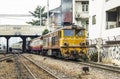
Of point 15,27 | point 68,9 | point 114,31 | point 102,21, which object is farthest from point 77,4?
point 114,31

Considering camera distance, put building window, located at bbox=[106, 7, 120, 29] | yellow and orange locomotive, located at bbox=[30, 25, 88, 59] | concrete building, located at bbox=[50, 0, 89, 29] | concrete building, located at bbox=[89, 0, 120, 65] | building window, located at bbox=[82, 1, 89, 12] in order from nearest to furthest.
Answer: yellow and orange locomotive, located at bbox=[30, 25, 88, 59]
concrete building, located at bbox=[89, 0, 120, 65]
building window, located at bbox=[106, 7, 120, 29]
concrete building, located at bbox=[50, 0, 89, 29]
building window, located at bbox=[82, 1, 89, 12]

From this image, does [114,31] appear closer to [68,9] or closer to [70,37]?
[70,37]

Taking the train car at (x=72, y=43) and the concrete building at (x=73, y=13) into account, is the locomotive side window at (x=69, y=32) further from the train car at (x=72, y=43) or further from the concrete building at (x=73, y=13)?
the concrete building at (x=73, y=13)

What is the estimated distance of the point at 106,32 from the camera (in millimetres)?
41906

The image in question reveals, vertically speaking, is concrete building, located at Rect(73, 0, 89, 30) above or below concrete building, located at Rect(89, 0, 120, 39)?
above

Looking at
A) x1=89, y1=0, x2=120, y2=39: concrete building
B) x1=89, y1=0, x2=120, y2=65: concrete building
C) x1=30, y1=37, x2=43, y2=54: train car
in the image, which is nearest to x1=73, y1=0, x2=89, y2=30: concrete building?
x1=30, y1=37, x2=43, y2=54: train car

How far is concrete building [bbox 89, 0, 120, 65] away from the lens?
36.2 m

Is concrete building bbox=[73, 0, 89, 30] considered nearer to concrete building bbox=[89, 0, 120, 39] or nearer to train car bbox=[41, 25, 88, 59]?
concrete building bbox=[89, 0, 120, 39]

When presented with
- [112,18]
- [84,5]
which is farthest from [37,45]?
[112,18]

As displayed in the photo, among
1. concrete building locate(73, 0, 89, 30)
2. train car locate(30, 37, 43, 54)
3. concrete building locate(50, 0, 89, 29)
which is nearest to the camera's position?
train car locate(30, 37, 43, 54)

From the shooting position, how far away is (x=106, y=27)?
42625 mm

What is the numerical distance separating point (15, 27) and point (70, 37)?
54.7 metres

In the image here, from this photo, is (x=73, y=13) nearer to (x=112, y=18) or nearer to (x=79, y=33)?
(x=112, y=18)

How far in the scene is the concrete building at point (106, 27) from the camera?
119ft
